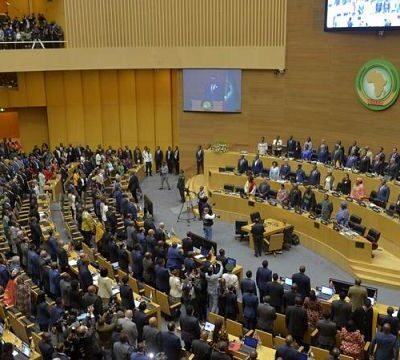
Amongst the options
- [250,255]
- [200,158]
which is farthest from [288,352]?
[200,158]

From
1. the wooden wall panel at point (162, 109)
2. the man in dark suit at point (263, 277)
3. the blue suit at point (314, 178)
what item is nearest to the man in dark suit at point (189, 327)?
the man in dark suit at point (263, 277)

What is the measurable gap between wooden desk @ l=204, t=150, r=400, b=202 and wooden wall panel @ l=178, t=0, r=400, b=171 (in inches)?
85.9

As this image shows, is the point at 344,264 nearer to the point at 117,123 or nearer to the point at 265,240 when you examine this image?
the point at 265,240

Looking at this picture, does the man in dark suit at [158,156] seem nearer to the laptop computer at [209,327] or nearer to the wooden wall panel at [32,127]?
the wooden wall panel at [32,127]

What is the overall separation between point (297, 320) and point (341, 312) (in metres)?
0.82

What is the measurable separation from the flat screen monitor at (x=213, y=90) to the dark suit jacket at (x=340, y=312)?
46.9 ft

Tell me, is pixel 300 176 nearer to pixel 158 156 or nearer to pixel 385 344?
pixel 158 156

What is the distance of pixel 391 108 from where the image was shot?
1925 cm

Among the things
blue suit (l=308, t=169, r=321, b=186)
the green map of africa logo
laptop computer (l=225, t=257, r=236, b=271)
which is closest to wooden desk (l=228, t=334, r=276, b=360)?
laptop computer (l=225, t=257, r=236, b=271)

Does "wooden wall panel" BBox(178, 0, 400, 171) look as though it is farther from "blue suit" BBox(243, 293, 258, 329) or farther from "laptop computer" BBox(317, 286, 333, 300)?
"blue suit" BBox(243, 293, 258, 329)

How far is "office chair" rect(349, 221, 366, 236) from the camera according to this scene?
14.4 meters

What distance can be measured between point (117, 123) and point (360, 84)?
12.3 meters

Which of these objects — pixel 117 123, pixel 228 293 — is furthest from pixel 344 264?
pixel 117 123

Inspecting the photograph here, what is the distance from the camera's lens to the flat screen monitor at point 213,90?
2294 centimetres
